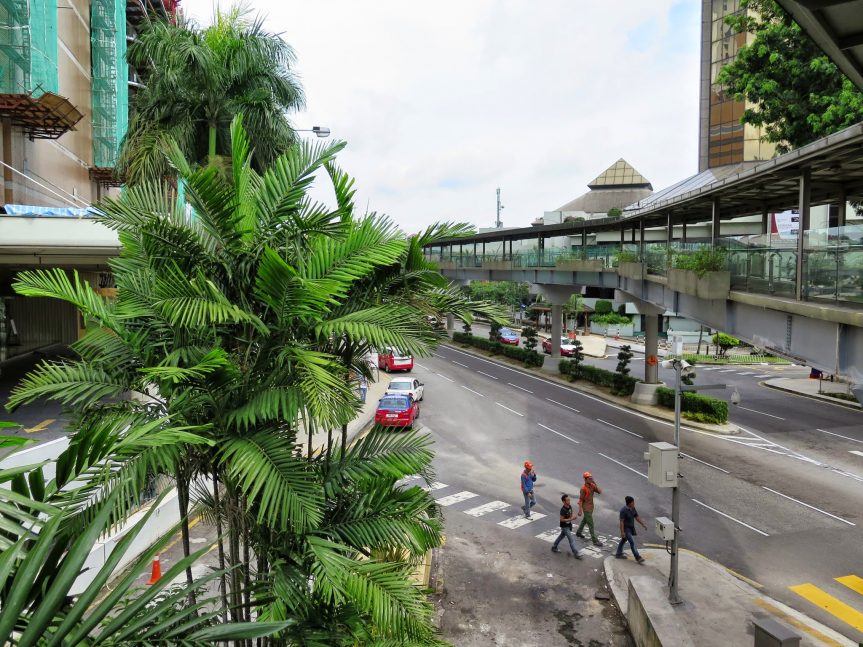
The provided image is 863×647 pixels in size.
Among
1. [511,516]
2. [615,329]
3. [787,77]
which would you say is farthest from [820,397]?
[615,329]

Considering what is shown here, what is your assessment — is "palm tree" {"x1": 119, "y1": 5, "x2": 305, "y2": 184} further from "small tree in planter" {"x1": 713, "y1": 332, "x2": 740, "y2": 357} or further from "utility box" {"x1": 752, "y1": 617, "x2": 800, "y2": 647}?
"small tree in planter" {"x1": 713, "y1": 332, "x2": 740, "y2": 357}

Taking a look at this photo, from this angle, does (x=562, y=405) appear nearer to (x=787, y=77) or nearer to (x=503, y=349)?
(x=787, y=77)

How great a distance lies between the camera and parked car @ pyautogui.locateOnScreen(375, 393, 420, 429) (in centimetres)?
2198

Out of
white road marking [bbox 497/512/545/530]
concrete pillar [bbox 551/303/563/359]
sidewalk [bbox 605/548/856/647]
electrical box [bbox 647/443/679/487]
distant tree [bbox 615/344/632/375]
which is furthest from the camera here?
concrete pillar [bbox 551/303/563/359]

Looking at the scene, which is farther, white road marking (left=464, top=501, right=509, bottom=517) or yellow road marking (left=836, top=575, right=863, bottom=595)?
white road marking (left=464, top=501, right=509, bottom=517)

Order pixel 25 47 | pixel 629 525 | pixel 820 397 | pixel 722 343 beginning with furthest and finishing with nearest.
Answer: pixel 722 343 < pixel 820 397 < pixel 25 47 < pixel 629 525

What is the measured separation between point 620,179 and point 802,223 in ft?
256

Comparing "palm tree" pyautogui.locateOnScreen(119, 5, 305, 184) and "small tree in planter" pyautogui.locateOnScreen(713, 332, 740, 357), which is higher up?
"palm tree" pyautogui.locateOnScreen(119, 5, 305, 184)

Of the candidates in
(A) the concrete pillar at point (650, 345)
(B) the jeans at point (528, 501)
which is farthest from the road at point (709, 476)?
(A) the concrete pillar at point (650, 345)

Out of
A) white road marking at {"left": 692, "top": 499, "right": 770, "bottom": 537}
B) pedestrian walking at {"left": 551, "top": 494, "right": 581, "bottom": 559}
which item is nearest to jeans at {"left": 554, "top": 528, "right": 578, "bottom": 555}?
pedestrian walking at {"left": 551, "top": 494, "right": 581, "bottom": 559}

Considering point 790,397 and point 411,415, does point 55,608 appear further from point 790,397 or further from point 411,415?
point 790,397

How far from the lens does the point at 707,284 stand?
14.6m

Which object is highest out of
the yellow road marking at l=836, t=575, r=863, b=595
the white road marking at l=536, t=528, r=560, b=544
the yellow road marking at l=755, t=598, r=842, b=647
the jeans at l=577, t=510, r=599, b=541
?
the jeans at l=577, t=510, r=599, b=541

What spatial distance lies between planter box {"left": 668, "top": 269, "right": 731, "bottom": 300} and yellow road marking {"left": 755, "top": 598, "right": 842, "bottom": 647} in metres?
6.65
